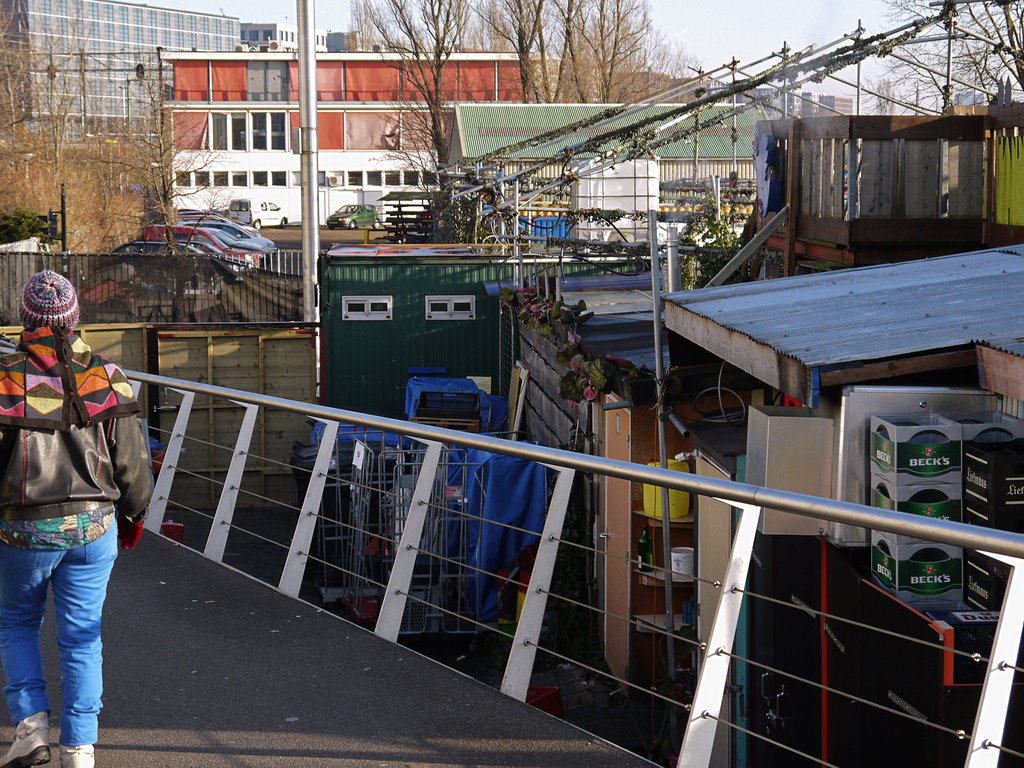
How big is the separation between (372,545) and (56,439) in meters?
7.41

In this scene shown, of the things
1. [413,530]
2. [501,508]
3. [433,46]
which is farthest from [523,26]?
[413,530]

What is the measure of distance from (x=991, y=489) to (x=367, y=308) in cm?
1468

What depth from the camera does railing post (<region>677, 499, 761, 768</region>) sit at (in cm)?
327

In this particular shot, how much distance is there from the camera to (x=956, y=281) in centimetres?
571

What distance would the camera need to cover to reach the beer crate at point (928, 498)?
4102mm

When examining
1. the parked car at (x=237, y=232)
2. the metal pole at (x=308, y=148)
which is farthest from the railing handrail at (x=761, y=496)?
the parked car at (x=237, y=232)

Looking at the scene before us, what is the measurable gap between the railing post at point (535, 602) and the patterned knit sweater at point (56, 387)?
159 centimetres

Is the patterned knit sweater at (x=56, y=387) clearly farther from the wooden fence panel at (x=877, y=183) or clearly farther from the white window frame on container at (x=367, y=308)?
the white window frame on container at (x=367, y=308)

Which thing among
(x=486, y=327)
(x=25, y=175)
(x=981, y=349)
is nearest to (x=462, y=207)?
Result: (x=486, y=327)

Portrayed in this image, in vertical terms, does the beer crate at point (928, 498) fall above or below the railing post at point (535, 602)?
above

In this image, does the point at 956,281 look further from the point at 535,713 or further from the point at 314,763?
the point at 314,763

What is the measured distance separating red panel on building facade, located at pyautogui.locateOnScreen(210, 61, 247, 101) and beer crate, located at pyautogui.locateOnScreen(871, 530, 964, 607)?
68471 mm

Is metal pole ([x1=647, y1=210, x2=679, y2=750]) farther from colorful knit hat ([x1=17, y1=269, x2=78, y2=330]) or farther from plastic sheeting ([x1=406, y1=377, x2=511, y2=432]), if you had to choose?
plastic sheeting ([x1=406, y1=377, x2=511, y2=432])

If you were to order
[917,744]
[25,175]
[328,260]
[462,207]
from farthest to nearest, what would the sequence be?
[25,175]
[462,207]
[328,260]
[917,744]
